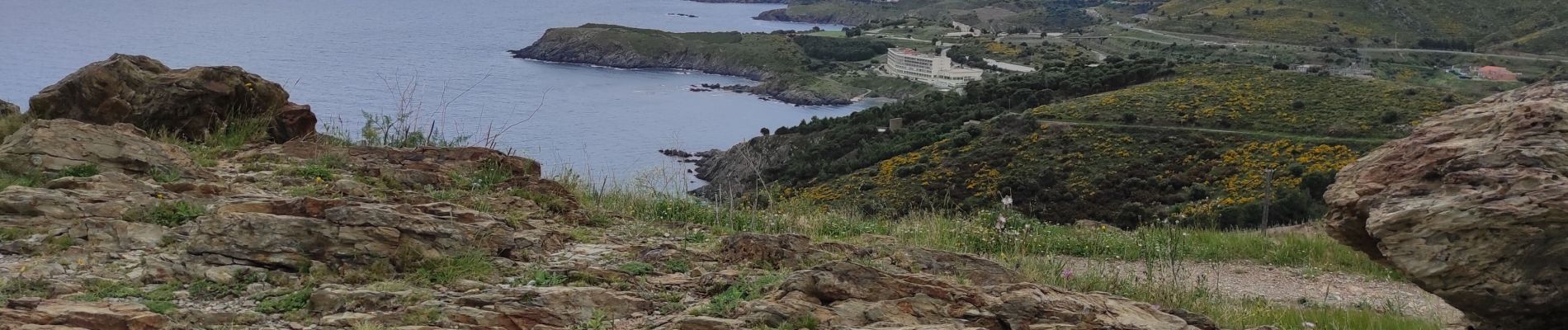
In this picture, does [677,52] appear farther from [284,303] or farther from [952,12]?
[284,303]

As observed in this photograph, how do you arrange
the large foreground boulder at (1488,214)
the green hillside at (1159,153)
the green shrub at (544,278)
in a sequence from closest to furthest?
the large foreground boulder at (1488,214)
the green shrub at (544,278)
the green hillside at (1159,153)

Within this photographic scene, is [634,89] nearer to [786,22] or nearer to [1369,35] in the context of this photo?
[1369,35]

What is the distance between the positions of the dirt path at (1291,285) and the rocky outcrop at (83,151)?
5298mm

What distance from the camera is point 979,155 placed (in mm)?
34125

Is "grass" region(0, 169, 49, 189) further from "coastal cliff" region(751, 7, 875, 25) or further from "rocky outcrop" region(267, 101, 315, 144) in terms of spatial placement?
"coastal cliff" region(751, 7, 875, 25)

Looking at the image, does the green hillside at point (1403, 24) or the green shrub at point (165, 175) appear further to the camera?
the green hillside at point (1403, 24)

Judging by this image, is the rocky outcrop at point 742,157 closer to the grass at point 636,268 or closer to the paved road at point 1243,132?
the paved road at point 1243,132

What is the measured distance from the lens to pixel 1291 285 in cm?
787

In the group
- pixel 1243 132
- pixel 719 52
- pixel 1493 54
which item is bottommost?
pixel 1493 54

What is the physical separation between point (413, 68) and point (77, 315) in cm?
6475

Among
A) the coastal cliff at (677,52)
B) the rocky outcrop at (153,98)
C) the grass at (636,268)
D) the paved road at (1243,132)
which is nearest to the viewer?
the grass at (636,268)

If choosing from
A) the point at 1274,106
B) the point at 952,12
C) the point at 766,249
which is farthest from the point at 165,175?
the point at 952,12

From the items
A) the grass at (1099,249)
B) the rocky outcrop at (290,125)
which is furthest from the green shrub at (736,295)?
the rocky outcrop at (290,125)

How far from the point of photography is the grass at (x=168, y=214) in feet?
17.6
